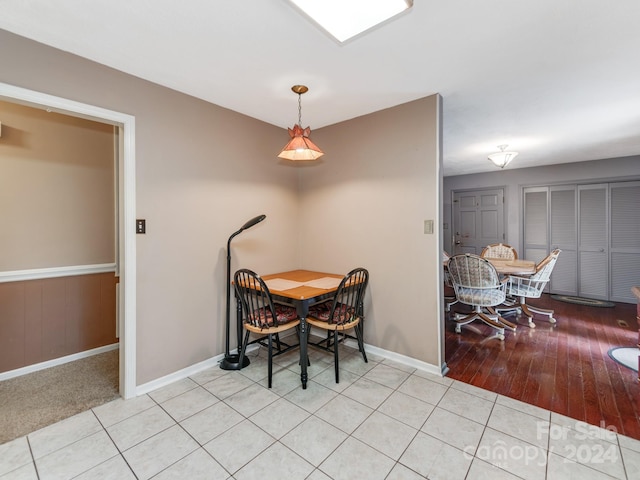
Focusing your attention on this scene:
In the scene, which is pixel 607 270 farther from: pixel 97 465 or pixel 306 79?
pixel 97 465

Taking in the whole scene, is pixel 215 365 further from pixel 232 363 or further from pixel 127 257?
pixel 127 257

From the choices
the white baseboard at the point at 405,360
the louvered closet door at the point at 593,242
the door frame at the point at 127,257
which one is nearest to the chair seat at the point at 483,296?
the white baseboard at the point at 405,360

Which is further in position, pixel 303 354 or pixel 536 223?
pixel 536 223

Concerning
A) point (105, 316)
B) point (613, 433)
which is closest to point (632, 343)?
point (613, 433)

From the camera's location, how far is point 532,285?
147 inches

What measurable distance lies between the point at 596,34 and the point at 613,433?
2.41 m

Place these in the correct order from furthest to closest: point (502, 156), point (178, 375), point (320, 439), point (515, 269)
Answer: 1. point (502, 156)
2. point (515, 269)
3. point (178, 375)
4. point (320, 439)

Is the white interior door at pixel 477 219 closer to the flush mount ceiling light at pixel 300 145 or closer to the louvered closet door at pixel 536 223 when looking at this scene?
the louvered closet door at pixel 536 223

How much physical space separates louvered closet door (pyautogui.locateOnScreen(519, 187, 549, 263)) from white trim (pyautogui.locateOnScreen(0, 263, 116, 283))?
653 centimetres

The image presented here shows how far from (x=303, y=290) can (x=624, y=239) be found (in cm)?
Result: 550

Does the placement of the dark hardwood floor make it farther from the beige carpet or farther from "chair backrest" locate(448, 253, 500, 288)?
the beige carpet

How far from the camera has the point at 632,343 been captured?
10.0 ft

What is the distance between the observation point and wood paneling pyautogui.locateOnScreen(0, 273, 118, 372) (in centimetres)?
239

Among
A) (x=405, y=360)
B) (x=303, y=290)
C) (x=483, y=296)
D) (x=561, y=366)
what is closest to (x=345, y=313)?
(x=303, y=290)
